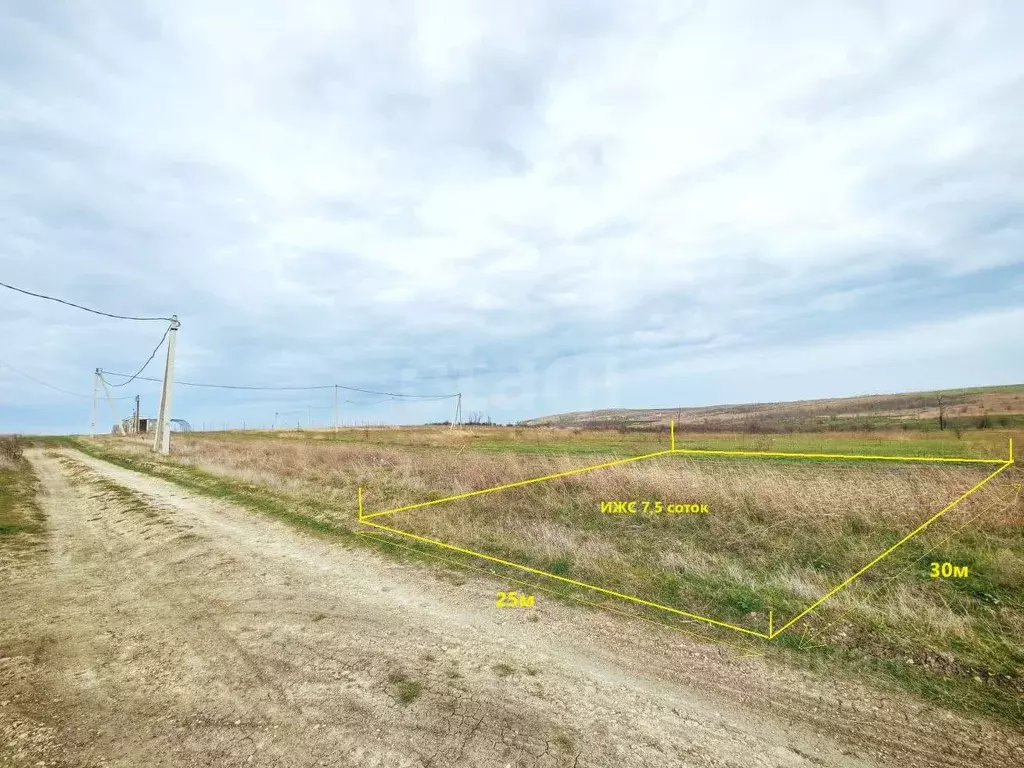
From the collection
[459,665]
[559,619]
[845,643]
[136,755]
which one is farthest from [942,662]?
[136,755]

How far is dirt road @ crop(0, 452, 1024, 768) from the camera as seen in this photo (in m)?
3.88

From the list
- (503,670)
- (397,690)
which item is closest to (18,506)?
(397,690)

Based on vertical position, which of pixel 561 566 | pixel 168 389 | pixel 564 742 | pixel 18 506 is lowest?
pixel 564 742

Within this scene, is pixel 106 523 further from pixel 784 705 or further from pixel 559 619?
pixel 784 705

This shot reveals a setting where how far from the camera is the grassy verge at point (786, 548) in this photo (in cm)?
575

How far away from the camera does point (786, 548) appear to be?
9734 mm

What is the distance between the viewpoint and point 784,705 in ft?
15.2

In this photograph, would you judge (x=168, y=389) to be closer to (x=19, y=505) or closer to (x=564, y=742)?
(x=19, y=505)

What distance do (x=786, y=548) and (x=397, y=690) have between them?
26.2 feet

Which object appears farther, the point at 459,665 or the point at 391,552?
the point at 391,552

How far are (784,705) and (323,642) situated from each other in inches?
180

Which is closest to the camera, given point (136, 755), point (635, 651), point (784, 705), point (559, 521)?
point (136, 755)

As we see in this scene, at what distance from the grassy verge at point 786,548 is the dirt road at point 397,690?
994 mm

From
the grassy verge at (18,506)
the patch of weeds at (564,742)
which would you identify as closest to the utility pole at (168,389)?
the grassy verge at (18,506)
